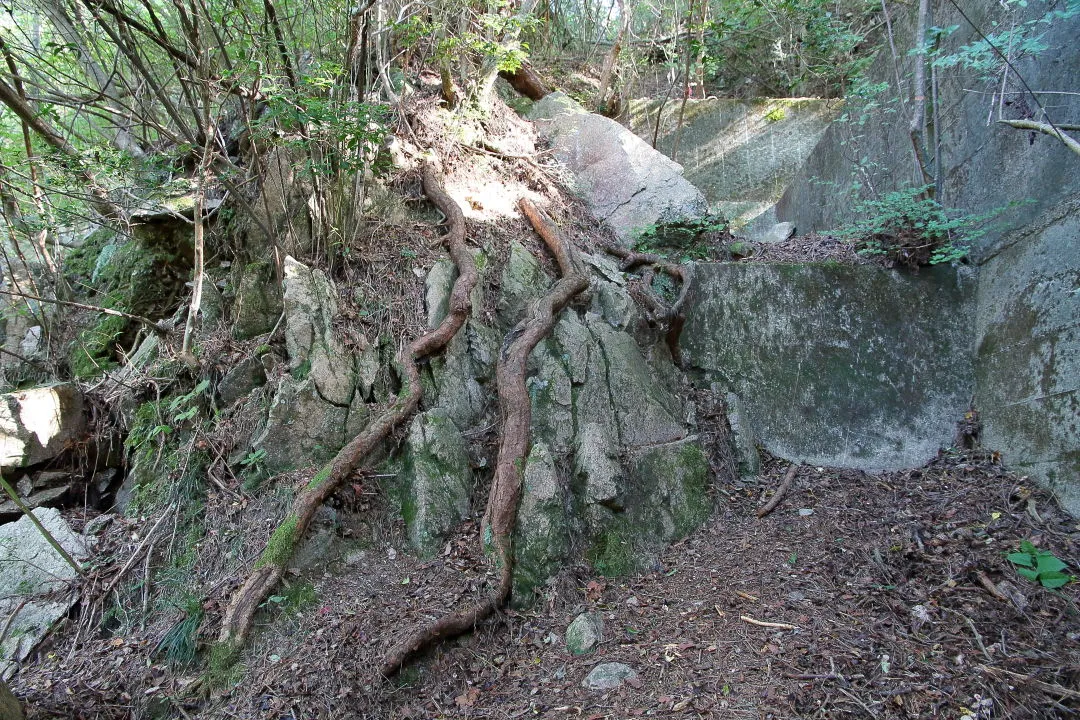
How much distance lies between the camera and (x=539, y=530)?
13.4ft

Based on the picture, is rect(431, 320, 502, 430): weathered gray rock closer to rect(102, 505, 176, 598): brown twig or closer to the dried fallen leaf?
the dried fallen leaf

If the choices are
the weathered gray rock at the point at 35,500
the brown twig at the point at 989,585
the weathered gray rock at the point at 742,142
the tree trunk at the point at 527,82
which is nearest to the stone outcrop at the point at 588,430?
the brown twig at the point at 989,585

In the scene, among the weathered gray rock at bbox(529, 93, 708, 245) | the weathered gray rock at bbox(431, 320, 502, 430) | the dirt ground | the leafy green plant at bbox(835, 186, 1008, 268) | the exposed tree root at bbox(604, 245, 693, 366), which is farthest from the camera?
the weathered gray rock at bbox(529, 93, 708, 245)

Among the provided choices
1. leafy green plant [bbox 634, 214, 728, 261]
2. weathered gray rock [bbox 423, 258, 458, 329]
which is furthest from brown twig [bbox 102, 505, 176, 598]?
leafy green plant [bbox 634, 214, 728, 261]

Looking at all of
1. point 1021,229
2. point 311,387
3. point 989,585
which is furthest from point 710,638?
point 1021,229

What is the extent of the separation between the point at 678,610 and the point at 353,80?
581 cm

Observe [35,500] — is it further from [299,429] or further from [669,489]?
[669,489]

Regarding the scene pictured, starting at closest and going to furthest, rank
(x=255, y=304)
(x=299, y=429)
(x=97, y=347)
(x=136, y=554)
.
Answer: (x=136, y=554), (x=299, y=429), (x=255, y=304), (x=97, y=347)

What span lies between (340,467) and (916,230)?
544 centimetres

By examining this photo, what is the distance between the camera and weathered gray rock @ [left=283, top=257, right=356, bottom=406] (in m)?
4.74

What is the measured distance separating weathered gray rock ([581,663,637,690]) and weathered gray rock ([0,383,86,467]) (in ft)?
15.7

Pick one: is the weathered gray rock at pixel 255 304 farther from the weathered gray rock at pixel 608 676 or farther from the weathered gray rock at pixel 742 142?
the weathered gray rock at pixel 742 142

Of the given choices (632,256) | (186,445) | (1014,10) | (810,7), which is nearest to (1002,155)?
(1014,10)

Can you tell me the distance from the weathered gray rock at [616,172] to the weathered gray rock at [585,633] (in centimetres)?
478
